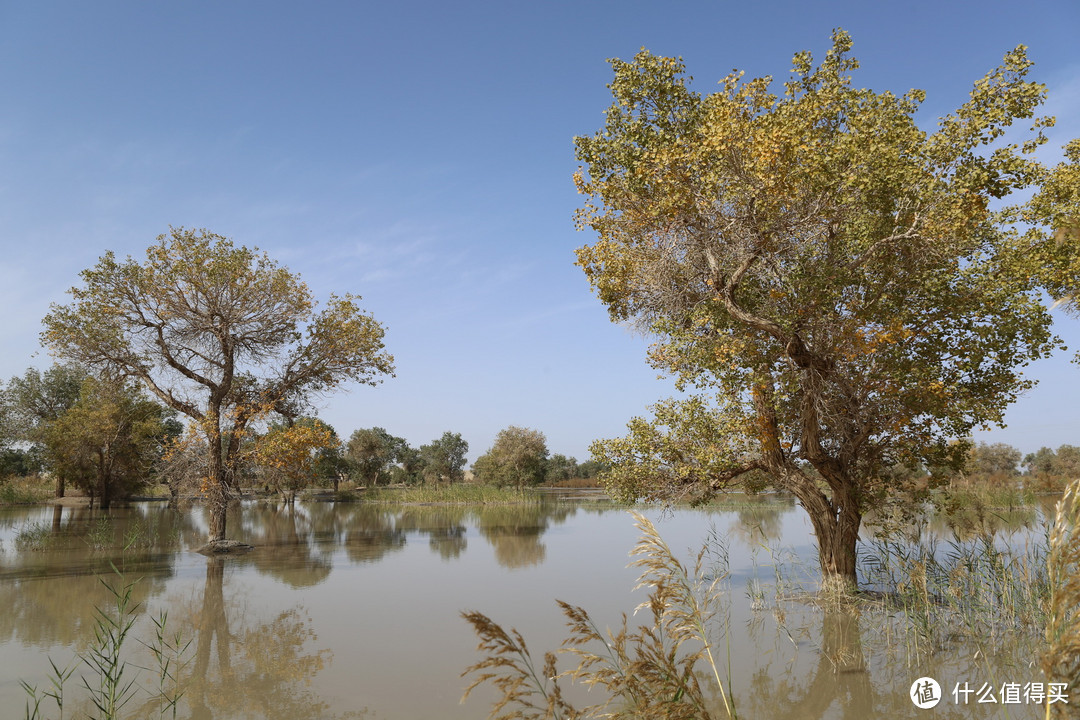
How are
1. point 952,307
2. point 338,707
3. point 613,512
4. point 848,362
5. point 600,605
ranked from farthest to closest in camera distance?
point 613,512 → point 600,605 → point 848,362 → point 952,307 → point 338,707

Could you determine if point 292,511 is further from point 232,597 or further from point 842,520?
point 842,520

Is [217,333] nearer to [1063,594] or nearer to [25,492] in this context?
[1063,594]

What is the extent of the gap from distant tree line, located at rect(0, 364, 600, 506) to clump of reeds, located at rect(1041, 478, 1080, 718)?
716 inches

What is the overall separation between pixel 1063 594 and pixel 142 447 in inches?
1658

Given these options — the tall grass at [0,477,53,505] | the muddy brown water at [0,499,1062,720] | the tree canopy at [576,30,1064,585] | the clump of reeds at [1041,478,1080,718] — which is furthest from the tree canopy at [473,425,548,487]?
the clump of reeds at [1041,478,1080,718]

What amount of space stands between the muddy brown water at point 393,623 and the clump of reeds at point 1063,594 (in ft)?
5.01

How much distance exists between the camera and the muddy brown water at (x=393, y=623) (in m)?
6.80

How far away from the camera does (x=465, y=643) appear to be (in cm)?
920

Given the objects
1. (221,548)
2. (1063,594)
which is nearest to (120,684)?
(1063,594)

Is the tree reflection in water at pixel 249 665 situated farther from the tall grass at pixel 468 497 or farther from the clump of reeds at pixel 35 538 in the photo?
the tall grass at pixel 468 497

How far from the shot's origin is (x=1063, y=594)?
2387 mm

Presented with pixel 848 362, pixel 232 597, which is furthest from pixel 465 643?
pixel 848 362

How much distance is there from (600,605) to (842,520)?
454 centimetres

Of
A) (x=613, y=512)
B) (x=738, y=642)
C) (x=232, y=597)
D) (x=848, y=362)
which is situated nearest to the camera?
(x=738, y=642)
